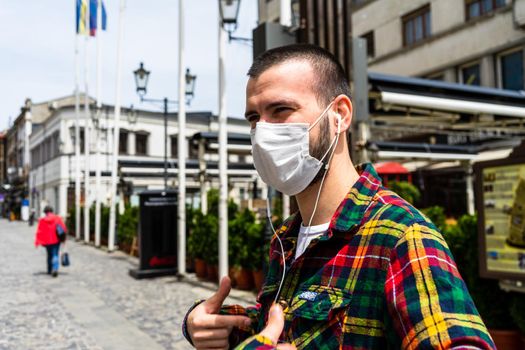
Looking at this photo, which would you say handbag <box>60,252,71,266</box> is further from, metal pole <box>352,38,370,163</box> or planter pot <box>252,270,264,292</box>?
metal pole <box>352,38,370,163</box>

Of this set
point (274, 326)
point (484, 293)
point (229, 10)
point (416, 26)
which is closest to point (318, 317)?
point (274, 326)

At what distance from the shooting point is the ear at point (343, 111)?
5.13 ft

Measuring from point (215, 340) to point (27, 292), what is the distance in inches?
435

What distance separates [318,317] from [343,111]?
0.65m

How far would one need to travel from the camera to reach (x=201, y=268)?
12539mm

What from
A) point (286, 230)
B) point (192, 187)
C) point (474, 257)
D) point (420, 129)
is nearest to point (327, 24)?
point (474, 257)

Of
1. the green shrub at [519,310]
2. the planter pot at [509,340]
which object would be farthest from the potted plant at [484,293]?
the green shrub at [519,310]

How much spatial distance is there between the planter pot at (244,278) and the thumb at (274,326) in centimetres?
946

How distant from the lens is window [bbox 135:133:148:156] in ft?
145

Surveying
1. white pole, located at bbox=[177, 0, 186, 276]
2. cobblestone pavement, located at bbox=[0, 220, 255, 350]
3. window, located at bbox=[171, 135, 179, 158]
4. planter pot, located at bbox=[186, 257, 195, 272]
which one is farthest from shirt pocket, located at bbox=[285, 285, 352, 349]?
window, located at bbox=[171, 135, 179, 158]

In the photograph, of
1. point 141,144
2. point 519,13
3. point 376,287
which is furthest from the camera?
point 141,144

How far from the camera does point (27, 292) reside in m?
11.1

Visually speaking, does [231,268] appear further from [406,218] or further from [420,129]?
[406,218]

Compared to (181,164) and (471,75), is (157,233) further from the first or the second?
(471,75)
